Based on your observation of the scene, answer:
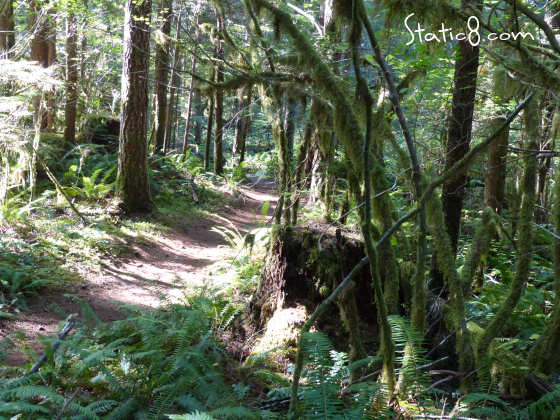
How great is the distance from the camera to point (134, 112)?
393 inches

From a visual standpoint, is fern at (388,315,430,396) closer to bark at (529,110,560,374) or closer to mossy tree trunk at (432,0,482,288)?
bark at (529,110,560,374)

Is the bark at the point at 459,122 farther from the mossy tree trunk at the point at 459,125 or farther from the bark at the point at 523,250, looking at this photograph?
the bark at the point at 523,250

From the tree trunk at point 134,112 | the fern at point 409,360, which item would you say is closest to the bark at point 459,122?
the fern at point 409,360

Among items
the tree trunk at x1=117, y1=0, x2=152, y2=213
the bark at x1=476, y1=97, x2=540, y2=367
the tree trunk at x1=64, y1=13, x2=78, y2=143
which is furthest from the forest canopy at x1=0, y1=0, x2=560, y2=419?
the tree trunk at x1=64, y1=13, x2=78, y2=143

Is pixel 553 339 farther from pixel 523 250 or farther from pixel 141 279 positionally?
pixel 141 279

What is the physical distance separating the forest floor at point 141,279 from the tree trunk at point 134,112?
1330 millimetres

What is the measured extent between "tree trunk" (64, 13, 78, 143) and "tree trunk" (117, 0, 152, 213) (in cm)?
316

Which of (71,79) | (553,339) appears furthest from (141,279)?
(71,79)

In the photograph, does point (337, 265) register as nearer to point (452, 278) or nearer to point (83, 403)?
point (452, 278)

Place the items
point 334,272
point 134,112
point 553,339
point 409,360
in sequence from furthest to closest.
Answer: point 134,112
point 334,272
point 553,339
point 409,360

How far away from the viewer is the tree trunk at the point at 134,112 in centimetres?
963

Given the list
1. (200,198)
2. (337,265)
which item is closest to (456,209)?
(337,265)

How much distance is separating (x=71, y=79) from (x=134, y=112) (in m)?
4.45

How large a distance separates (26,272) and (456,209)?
19.6 feet
